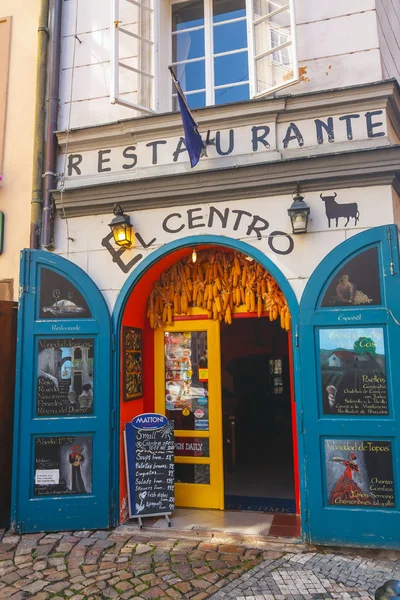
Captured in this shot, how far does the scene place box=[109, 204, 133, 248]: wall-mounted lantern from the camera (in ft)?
18.1

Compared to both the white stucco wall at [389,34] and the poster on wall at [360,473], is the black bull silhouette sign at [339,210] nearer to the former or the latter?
the white stucco wall at [389,34]

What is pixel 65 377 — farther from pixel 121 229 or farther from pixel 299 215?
pixel 299 215

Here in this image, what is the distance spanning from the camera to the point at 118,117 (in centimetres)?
608

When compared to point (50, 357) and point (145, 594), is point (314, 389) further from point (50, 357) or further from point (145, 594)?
point (50, 357)

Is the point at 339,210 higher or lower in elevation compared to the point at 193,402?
higher

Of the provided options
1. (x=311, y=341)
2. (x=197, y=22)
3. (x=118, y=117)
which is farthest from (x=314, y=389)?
(x=197, y=22)

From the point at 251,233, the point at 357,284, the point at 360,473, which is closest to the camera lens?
the point at 360,473

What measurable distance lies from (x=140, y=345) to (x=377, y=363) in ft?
10.2

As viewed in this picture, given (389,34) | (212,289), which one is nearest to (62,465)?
(212,289)

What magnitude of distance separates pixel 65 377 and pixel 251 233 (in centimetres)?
290

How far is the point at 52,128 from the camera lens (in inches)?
242

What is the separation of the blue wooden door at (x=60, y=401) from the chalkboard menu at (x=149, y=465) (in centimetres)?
30

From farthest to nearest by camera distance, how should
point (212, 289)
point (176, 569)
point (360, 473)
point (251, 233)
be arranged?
point (212, 289) → point (251, 233) → point (360, 473) → point (176, 569)

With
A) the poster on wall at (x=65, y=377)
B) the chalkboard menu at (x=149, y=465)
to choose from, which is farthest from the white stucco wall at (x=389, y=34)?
the chalkboard menu at (x=149, y=465)
